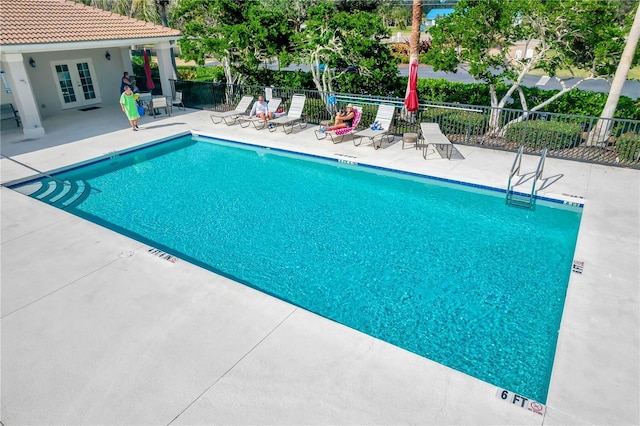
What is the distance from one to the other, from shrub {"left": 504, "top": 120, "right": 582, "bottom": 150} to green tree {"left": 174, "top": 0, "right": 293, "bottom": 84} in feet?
28.5

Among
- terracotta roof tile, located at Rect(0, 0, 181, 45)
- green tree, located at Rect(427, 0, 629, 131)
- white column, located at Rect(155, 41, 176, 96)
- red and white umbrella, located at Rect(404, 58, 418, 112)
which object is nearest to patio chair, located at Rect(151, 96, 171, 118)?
white column, located at Rect(155, 41, 176, 96)

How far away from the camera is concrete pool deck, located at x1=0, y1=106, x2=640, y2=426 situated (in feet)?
13.7

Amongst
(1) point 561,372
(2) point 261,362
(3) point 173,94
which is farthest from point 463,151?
(3) point 173,94

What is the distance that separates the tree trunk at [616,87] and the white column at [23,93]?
16882 mm

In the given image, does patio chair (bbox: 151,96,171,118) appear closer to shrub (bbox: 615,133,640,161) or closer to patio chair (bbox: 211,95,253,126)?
patio chair (bbox: 211,95,253,126)

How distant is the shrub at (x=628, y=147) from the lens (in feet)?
33.2

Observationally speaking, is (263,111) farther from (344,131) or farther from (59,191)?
(59,191)

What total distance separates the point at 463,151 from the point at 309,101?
5.87 m

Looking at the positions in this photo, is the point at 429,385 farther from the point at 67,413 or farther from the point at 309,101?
the point at 309,101

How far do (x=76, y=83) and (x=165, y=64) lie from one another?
13.7 feet

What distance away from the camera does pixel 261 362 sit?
4785mm

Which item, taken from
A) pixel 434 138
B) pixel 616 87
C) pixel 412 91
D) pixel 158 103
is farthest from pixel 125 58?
pixel 616 87

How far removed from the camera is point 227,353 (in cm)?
494

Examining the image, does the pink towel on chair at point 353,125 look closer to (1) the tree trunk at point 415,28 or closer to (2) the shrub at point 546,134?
(1) the tree trunk at point 415,28
